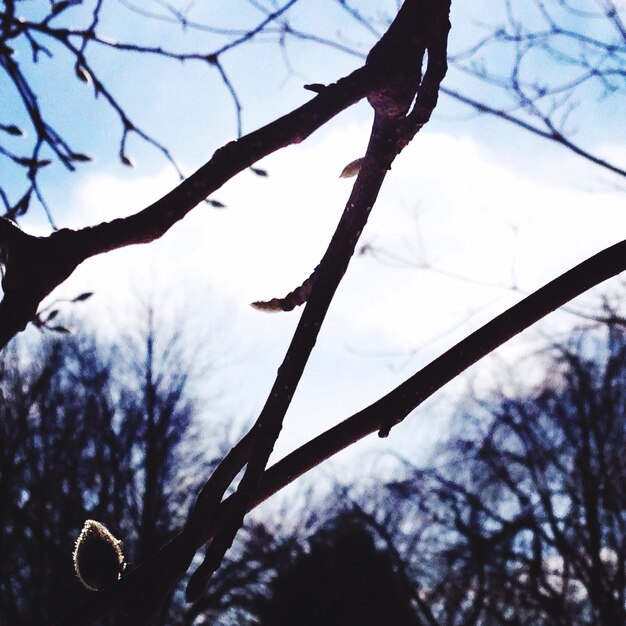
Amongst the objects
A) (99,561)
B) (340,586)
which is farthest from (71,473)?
(99,561)

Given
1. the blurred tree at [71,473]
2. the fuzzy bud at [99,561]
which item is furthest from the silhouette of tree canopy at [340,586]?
the fuzzy bud at [99,561]

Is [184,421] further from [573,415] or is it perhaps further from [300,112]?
[300,112]

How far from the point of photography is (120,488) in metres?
11.1

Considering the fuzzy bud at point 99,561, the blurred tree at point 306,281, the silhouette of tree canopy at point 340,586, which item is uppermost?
the silhouette of tree canopy at point 340,586

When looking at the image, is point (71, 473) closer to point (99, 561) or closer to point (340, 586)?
point (340, 586)

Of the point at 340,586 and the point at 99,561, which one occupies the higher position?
the point at 340,586

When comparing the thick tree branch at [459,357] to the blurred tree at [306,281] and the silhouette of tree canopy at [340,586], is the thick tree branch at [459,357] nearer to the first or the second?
the blurred tree at [306,281]

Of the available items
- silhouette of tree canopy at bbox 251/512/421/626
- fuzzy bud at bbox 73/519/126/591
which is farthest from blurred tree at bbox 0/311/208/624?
fuzzy bud at bbox 73/519/126/591

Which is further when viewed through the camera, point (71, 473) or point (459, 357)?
point (71, 473)

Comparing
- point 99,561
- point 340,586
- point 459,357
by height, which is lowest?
point 99,561

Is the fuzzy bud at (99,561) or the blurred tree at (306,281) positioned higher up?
the blurred tree at (306,281)

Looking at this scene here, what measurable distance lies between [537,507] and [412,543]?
4.20 m

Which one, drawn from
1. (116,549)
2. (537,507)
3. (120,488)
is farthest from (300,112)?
(120,488)

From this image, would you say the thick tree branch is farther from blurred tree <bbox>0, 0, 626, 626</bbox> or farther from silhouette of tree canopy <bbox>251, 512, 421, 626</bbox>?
silhouette of tree canopy <bbox>251, 512, 421, 626</bbox>
